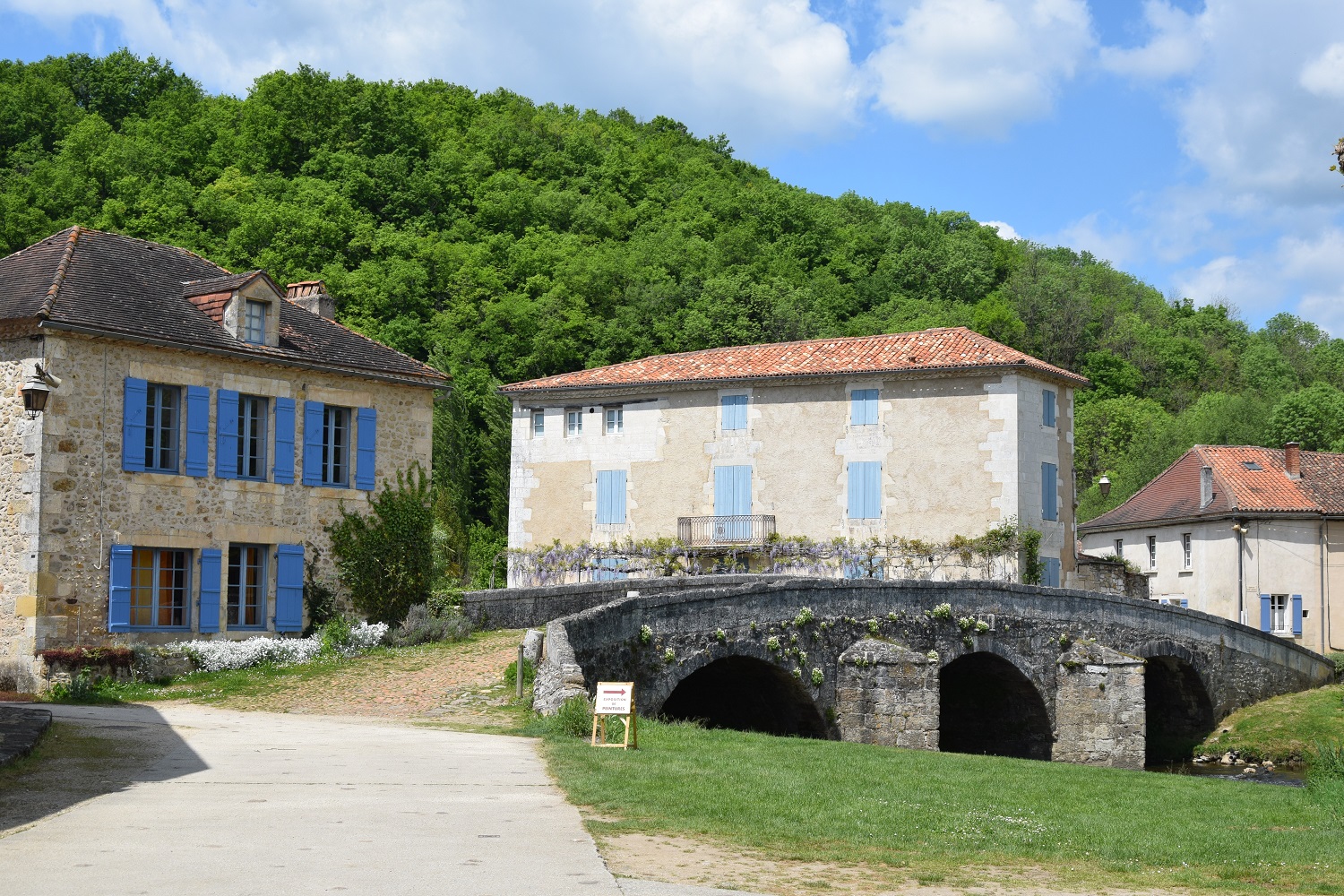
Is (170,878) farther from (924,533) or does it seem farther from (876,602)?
(924,533)

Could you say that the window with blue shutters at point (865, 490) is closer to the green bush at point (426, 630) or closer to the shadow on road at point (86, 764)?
the green bush at point (426, 630)

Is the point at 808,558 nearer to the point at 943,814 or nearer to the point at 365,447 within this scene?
the point at 365,447

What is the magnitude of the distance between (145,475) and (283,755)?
9.28m

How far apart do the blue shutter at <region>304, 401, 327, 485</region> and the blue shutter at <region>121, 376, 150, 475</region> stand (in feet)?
8.94

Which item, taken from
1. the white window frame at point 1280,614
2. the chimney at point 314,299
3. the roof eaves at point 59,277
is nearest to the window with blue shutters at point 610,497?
the chimney at point 314,299

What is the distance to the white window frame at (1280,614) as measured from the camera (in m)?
36.0

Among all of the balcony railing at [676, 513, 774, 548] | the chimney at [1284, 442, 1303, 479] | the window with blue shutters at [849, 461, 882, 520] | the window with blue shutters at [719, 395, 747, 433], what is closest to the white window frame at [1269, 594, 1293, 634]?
the chimney at [1284, 442, 1303, 479]

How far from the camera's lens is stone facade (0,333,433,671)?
18.3 metres

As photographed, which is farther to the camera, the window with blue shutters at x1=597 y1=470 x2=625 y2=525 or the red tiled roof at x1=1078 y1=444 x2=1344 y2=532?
the red tiled roof at x1=1078 y1=444 x2=1344 y2=532

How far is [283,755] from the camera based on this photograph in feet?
37.6

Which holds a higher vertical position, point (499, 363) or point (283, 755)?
point (499, 363)

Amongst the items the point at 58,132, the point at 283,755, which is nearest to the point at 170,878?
the point at 283,755

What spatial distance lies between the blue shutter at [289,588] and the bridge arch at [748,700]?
18.9 feet

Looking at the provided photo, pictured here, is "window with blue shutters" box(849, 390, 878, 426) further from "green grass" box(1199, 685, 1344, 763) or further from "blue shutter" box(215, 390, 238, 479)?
"blue shutter" box(215, 390, 238, 479)
